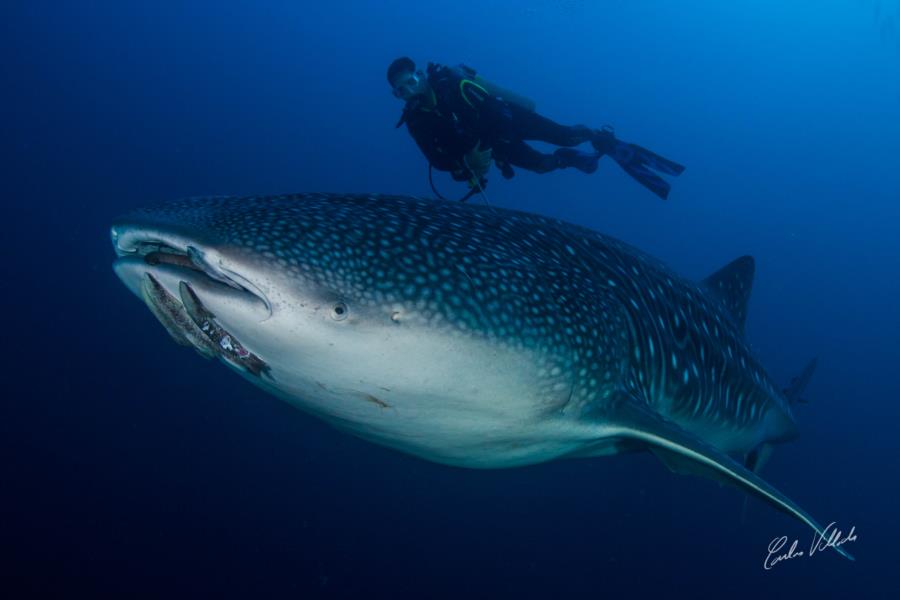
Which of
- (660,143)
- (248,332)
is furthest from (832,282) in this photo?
(248,332)

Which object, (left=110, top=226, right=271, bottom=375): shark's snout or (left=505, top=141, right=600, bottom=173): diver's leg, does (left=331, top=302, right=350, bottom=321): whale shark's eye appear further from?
(left=505, top=141, right=600, bottom=173): diver's leg

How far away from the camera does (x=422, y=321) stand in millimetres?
1950

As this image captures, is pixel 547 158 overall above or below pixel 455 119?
above

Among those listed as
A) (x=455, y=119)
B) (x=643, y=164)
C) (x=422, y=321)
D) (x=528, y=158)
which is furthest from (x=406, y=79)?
(x=422, y=321)

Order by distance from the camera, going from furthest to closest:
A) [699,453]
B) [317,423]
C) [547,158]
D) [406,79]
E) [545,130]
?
[317,423]
[547,158]
[545,130]
[406,79]
[699,453]

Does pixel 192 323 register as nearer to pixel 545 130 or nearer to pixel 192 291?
pixel 192 291

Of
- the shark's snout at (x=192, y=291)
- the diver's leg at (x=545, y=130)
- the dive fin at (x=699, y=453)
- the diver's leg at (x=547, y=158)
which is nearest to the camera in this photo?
the shark's snout at (x=192, y=291)

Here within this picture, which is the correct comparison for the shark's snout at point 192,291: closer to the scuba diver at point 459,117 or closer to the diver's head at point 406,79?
the scuba diver at point 459,117

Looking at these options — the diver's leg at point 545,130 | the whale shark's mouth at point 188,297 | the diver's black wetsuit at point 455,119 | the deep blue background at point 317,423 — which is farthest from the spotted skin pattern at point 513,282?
the deep blue background at point 317,423

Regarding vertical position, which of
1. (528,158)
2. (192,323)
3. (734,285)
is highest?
(528,158)

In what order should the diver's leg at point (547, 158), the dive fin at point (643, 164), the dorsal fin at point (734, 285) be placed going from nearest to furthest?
the dorsal fin at point (734, 285) < the dive fin at point (643, 164) < the diver's leg at point (547, 158)

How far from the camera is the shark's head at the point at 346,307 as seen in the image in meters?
1.76

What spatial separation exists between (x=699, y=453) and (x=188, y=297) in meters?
2.29

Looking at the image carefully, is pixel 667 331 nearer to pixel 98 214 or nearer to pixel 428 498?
pixel 428 498
